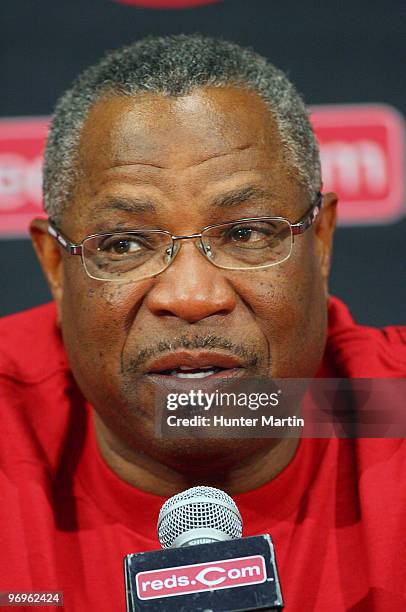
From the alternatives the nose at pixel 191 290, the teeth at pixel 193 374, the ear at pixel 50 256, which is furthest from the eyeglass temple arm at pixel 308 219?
the ear at pixel 50 256

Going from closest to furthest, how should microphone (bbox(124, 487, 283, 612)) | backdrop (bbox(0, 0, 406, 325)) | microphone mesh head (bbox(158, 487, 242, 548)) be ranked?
microphone (bbox(124, 487, 283, 612))
microphone mesh head (bbox(158, 487, 242, 548))
backdrop (bbox(0, 0, 406, 325))

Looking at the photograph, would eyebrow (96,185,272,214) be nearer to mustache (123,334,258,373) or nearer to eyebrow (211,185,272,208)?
eyebrow (211,185,272,208)

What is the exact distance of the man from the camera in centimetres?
129

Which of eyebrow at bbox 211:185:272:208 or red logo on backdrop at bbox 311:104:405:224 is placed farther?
red logo on backdrop at bbox 311:104:405:224

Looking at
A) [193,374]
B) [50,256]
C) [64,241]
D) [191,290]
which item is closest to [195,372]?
[193,374]

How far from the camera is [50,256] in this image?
1.57 meters

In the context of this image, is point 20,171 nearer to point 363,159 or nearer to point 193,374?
point 363,159

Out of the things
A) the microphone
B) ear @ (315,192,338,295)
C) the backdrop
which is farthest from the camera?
the backdrop

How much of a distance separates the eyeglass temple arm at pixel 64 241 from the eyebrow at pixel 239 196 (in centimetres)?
23

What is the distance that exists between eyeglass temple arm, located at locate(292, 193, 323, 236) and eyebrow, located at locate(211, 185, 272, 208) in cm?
8

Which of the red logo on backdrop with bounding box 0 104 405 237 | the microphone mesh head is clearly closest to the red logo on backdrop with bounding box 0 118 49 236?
the red logo on backdrop with bounding box 0 104 405 237

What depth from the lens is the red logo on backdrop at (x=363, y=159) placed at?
1.90 m

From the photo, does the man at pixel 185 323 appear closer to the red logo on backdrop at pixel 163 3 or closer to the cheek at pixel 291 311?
the cheek at pixel 291 311

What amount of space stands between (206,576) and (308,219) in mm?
734
